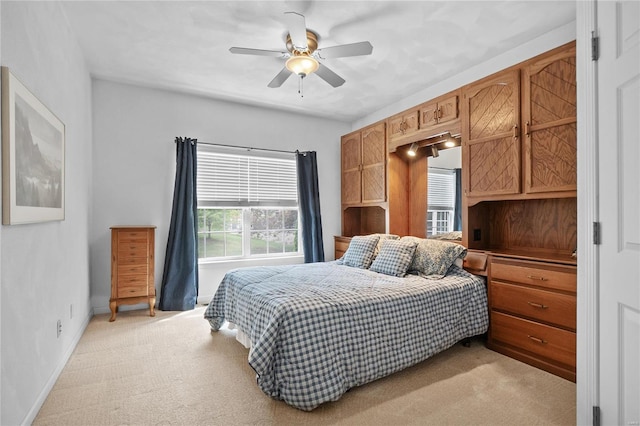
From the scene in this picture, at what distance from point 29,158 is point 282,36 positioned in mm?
2050

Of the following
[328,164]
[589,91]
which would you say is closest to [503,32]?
[589,91]

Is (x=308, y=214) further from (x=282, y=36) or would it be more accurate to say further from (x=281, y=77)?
(x=282, y=36)

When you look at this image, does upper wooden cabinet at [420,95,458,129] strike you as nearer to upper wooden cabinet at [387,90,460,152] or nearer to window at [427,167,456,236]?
upper wooden cabinet at [387,90,460,152]

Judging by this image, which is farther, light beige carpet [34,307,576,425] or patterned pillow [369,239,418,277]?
patterned pillow [369,239,418,277]

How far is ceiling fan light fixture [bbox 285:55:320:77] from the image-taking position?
107 inches

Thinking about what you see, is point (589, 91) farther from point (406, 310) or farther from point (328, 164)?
point (328, 164)

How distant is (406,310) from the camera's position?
2498 millimetres

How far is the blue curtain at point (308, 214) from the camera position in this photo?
4.93 m

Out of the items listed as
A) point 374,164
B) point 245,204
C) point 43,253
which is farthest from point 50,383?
point 374,164

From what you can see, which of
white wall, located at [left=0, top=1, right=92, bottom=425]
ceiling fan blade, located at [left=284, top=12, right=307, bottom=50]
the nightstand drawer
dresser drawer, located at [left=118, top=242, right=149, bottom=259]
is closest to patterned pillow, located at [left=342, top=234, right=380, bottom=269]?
the nightstand drawer

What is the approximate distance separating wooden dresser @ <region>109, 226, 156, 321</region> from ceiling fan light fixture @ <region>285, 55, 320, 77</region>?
2.31 m

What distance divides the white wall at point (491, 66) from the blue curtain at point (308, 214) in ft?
4.28

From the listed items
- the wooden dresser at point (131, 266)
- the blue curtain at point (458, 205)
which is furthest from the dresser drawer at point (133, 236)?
the blue curtain at point (458, 205)

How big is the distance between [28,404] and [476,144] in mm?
3830
